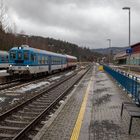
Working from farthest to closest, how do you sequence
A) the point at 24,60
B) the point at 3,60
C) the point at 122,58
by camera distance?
the point at 122,58, the point at 3,60, the point at 24,60

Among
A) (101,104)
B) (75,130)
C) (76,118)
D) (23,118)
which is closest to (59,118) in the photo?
(76,118)

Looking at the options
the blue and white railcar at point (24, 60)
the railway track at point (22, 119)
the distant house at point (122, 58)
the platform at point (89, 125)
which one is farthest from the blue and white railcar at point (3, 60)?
the distant house at point (122, 58)

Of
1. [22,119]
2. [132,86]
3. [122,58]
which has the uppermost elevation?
[122,58]

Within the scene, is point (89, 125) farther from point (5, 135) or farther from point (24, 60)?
point (24, 60)

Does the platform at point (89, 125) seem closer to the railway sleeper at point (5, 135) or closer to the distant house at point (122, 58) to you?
the railway sleeper at point (5, 135)

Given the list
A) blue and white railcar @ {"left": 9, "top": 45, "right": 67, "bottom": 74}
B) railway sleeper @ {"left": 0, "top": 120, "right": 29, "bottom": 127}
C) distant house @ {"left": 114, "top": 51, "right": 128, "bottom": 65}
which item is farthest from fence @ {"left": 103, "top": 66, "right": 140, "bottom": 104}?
distant house @ {"left": 114, "top": 51, "right": 128, "bottom": 65}

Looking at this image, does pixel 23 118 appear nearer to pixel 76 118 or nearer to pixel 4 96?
pixel 76 118

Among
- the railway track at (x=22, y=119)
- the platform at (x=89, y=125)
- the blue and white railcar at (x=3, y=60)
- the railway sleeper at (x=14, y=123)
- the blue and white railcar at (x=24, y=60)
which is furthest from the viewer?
the blue and white railcar at (x=3, y=60)

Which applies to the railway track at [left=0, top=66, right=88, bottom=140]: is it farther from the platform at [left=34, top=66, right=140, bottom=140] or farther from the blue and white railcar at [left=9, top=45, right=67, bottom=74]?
the blue and white railcar at [left=9, top=45, right=67, bottom=74]

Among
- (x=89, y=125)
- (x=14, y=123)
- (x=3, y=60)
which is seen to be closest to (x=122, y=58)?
(x=3, y=60)

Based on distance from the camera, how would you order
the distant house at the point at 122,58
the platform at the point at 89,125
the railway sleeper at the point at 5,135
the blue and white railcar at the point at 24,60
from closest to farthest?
the platform at the point at 89,125 < the railway sleeper at the point at 5,135 < the blue and white railcar at the point at 24,60 < the distant house at the point at 122,58

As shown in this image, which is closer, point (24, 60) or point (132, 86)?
point (132, 86)

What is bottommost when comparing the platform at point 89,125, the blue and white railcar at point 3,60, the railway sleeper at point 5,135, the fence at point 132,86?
the railway sleeper at point 5,135

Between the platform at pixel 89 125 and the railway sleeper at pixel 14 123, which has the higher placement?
the platform at pixel 89 125
